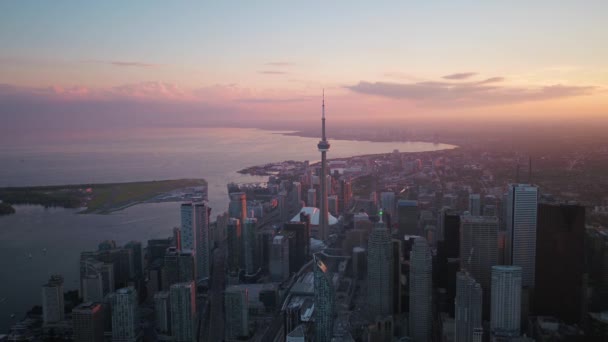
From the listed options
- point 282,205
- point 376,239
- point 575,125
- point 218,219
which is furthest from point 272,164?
point 575,125

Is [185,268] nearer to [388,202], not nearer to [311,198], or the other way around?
[388,202]

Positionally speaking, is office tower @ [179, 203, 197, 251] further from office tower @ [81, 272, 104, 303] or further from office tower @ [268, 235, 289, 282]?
office tower @ [81, 272, 104, 303]

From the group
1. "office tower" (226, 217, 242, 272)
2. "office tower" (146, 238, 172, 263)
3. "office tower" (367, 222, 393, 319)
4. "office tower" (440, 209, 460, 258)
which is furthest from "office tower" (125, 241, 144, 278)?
"office tower" (440, 209, 460, 258)

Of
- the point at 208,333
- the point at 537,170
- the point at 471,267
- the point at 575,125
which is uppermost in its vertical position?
the point at 575,125

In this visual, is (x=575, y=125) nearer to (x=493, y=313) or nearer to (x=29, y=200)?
(x=493, y=313)

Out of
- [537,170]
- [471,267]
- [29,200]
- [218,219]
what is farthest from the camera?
[29,200]

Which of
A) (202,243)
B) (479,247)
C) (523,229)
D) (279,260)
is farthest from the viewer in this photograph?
(202,243)

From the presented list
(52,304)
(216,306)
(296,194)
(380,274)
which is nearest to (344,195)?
(296,194)
